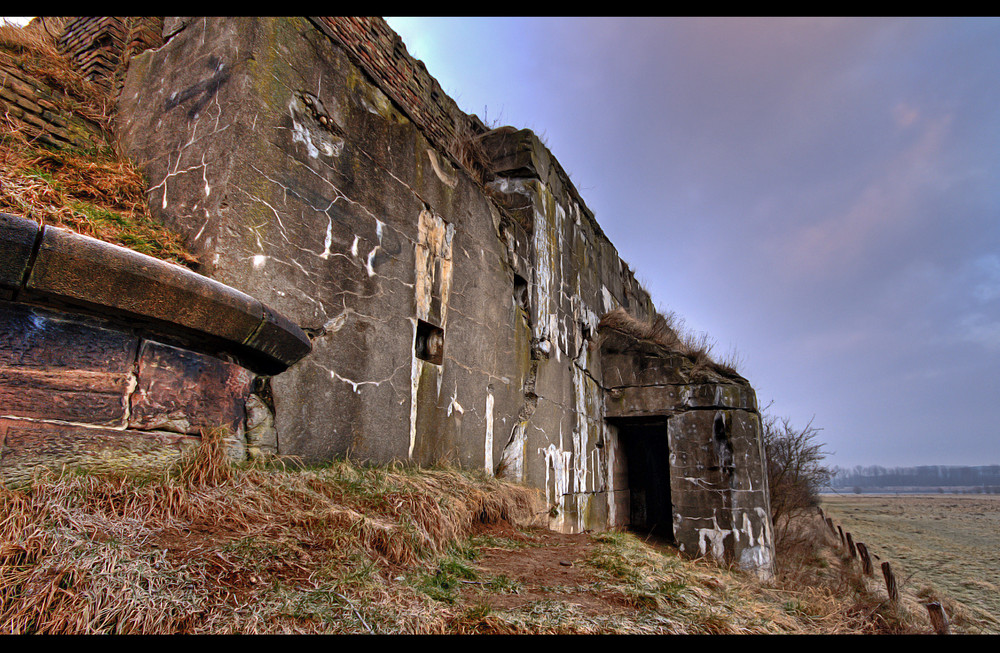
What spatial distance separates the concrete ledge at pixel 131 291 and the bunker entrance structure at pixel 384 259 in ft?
0.23

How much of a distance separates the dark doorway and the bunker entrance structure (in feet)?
5.71

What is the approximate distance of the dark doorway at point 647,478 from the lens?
354 inches

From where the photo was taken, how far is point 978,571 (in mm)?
15633

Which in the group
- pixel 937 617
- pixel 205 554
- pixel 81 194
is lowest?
pixel 937 617

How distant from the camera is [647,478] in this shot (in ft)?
31.8

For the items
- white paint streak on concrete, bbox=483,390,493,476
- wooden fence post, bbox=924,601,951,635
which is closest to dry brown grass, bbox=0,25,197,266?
white paint streak on concrete, bbox=483,390,493,476

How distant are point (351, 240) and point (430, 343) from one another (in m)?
1.13

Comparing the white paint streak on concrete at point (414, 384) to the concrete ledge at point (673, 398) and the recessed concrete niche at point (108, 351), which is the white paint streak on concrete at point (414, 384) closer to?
the recessed concrete niche at point (108, 351)

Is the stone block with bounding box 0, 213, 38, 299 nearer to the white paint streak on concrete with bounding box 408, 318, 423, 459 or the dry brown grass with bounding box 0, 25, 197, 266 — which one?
the dry brown grass with bounding box 0, 25, 197, 266

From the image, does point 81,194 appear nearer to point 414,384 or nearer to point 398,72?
point 414,384

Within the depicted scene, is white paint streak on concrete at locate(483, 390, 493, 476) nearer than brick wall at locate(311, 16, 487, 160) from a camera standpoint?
No

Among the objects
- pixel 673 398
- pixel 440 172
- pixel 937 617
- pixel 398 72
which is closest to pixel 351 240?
pixel 440 172

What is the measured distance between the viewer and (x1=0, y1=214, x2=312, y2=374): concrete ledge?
197 cm

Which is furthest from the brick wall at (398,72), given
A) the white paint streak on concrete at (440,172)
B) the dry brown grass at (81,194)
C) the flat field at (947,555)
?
the flat field at (947,555)
